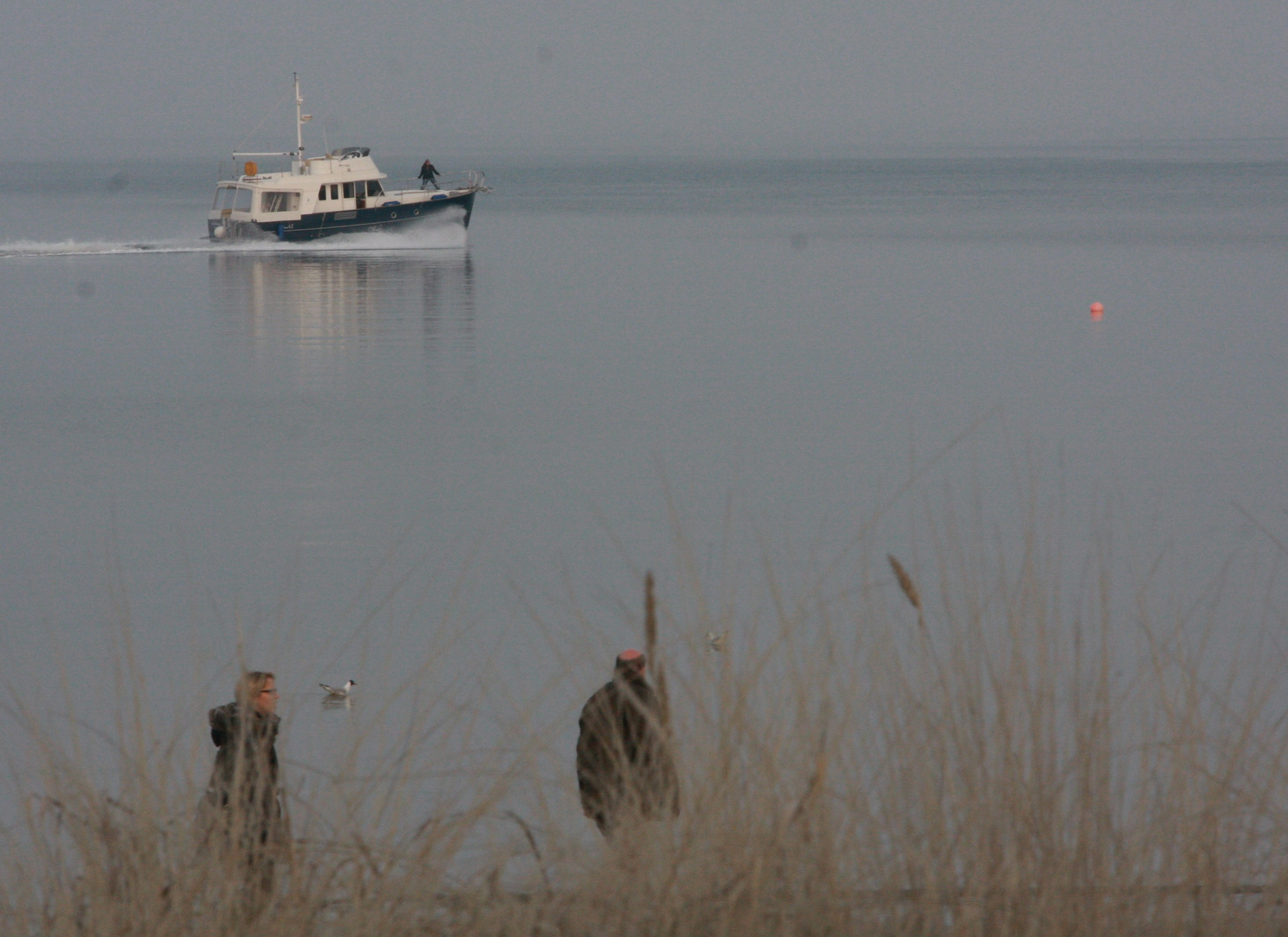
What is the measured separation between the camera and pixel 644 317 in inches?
1093

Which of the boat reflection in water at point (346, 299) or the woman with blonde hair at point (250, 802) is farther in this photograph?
the boat reflection in water at point (346, 299)

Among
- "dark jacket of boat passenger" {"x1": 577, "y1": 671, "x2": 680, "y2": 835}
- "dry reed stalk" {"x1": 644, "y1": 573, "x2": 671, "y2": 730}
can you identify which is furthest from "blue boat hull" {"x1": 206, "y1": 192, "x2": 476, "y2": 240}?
"dry reed stalk" {"x1": 644, "y1": 573, "x2": 671, "y2": 730}

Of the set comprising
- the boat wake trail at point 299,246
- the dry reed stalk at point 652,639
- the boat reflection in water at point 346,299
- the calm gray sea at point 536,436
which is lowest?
the dry reed stalk at point 652,639

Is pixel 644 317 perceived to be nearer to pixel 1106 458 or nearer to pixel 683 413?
pixel 683 413

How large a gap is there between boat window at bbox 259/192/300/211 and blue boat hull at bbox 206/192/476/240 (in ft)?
1.78

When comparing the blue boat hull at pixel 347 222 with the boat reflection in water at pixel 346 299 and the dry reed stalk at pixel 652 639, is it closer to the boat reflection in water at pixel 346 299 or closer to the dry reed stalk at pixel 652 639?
the boat reflection in water at pixel 346 299

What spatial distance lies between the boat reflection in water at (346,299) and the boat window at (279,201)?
3.74ft

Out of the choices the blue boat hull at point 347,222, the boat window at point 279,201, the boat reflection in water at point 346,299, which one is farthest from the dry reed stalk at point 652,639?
the boat window at point 279,201

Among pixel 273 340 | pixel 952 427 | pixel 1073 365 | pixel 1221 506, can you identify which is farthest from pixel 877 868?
pixel 273 340

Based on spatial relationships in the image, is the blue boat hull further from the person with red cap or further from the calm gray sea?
the person with red cap

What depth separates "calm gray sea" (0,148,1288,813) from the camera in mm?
8828

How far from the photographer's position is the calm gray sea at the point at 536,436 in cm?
883

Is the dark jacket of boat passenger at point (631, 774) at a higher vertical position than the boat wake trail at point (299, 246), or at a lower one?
lower

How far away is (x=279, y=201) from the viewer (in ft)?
136
